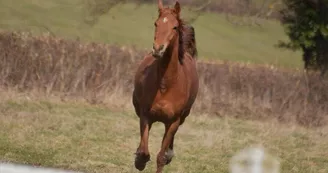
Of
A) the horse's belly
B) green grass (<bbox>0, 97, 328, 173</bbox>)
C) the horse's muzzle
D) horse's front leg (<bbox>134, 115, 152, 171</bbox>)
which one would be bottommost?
green grass (<bbox>0, 97, 328, 173</bbox>)

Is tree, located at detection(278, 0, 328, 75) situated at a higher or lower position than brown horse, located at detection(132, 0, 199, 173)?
lower

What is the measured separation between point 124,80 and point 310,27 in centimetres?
1434

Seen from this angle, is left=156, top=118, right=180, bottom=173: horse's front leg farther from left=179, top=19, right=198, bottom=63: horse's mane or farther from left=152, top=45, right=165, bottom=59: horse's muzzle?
left=152, top=45, right=165, bottom=59: horse's muzzle

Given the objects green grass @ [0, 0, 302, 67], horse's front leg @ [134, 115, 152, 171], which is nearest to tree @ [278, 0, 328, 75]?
green grass @ [0, 0, 302, 67]

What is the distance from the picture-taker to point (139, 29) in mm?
44625

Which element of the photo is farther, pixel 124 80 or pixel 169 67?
pixel 124 80

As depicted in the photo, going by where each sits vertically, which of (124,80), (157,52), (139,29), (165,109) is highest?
(157,52)

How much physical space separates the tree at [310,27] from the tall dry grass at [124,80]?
9.32m

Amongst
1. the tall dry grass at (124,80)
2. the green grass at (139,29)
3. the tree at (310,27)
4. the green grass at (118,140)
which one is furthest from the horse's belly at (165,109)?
the green grass at (139,29)

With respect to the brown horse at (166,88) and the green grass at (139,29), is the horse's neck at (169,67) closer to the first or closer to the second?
the brown horse at (166,88)

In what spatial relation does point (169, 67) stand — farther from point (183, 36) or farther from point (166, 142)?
point (166, 142)

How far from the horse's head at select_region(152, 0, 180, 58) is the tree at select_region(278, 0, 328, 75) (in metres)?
24.1

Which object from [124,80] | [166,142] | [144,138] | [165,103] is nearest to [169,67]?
[165,103]

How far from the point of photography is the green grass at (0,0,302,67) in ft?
130
